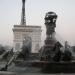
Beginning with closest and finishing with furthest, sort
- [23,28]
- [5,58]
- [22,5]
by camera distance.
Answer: [5,58]
[23,28]
[22,5]

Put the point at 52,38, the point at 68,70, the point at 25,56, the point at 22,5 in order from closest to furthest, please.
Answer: the point at 68,70, the point at 25,56, the point at 52,38, the point at 22,5

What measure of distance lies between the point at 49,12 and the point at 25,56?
7338 mm

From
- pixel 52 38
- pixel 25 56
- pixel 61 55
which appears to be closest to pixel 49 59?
pixel 61 55

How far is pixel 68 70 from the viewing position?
53.9ft

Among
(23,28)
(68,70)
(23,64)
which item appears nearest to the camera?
(68,70)

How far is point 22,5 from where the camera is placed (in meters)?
125

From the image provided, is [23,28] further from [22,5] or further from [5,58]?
[5,58]

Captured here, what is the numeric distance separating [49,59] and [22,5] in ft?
356

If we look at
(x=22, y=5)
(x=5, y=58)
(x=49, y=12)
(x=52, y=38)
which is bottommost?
(x=5, y=58)

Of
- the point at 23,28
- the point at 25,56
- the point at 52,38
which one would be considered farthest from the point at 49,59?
the point at 23,28

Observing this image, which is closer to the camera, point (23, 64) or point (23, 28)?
point (23, 64)

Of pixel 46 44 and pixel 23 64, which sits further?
pixel 46 44

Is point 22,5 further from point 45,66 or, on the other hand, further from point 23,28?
point 45,66

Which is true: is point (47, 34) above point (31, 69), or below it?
above
